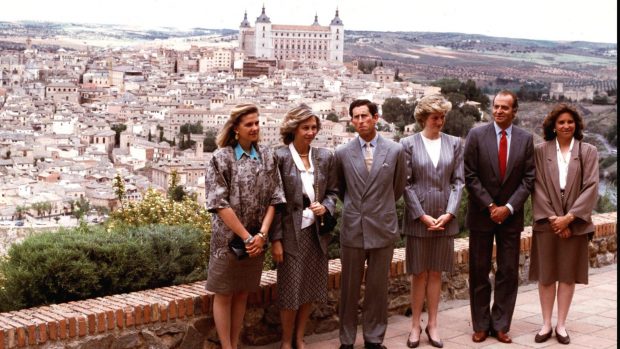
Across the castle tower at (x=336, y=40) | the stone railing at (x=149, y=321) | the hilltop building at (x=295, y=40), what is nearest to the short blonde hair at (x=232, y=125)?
the stone railing at (x=149, y=321)

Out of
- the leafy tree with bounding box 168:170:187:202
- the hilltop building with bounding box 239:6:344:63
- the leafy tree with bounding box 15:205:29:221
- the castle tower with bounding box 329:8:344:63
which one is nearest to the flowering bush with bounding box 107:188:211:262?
the leafy tree with bounding box 168:170:187:202

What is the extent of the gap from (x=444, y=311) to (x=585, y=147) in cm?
110

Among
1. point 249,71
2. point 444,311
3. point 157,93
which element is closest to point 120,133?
point 157,93

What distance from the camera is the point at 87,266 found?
349 centimetres

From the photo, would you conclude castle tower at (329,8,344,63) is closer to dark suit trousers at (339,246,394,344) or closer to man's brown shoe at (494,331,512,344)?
man's brown shoe at (494,331,512,344)

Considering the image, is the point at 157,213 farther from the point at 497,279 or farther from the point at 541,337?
the point at 541,337

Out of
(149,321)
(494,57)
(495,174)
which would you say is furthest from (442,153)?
(494,57)

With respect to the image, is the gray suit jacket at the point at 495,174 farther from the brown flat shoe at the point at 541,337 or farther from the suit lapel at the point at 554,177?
the brown flat shoe at the point at 541,337

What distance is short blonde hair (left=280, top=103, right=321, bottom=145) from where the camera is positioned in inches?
138

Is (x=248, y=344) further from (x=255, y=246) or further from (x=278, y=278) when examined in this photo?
(x=255, y=246)

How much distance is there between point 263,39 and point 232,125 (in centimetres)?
11949

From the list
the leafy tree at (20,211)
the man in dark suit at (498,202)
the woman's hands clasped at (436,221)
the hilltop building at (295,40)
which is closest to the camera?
the woman's hands clasped at (436,221)

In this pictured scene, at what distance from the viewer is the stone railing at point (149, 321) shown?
3.07 m

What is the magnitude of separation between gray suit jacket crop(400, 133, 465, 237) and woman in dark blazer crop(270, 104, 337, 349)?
39 cm
